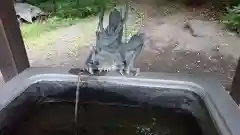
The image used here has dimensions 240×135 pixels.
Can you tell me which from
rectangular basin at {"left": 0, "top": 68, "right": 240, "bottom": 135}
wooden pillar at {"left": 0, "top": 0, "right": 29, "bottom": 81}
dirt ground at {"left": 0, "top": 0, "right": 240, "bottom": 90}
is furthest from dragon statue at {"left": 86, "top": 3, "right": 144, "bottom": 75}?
dirt ground at {"left": 0, "top": 0, "right": 240, "bottom": 90}

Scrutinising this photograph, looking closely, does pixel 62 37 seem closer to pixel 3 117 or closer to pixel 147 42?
pixel 147 42

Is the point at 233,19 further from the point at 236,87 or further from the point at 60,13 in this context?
the point at 60,13

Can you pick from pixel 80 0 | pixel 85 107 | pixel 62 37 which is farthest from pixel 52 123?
pixel 80 0

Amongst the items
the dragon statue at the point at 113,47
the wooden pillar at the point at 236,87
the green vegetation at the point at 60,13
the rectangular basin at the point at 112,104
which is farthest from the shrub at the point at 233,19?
the dragon statue at the point at 113,47

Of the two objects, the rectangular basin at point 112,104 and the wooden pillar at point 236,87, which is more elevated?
the rectangular basin at point 112,104

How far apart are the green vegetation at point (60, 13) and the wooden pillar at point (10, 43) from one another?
191 cm

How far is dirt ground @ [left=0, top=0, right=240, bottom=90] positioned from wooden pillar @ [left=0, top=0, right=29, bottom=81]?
1.11 meters

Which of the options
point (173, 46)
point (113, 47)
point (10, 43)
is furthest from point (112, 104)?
point (173, 46)

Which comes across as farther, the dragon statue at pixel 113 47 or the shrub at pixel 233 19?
the shrub at pixel 233 19

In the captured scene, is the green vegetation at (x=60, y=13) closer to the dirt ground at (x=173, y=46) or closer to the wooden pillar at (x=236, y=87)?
the dirt ground at (x=173, y=46)

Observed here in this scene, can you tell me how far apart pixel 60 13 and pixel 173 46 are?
178cm

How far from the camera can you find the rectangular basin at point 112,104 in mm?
1359

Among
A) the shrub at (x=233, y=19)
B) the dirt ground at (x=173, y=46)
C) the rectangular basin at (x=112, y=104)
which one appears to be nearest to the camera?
the rectangular basin at (x=112, y=104)

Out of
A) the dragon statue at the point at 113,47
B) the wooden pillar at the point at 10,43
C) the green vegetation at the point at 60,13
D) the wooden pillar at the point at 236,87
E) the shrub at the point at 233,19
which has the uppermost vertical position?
the dragon statue at the point at 113,47
